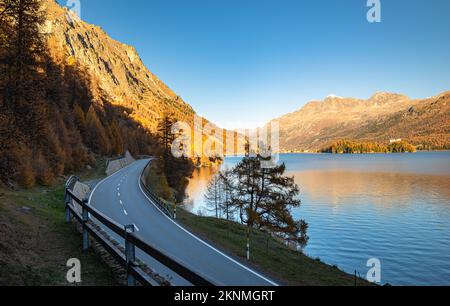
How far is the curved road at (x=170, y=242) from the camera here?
12016 millimetres

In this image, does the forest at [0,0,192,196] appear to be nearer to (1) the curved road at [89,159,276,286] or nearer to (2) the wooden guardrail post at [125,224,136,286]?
(1) the curved road at [89,159,276,286]

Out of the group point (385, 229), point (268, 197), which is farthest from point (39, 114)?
point (385, 229)

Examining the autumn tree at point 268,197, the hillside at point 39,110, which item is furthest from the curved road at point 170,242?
the autumn tree at point 268,197

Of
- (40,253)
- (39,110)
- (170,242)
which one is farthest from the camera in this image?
(39,110)

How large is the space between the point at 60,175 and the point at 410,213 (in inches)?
1679

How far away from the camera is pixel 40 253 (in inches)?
359

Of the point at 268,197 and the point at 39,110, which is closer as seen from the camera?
the point at 39,110

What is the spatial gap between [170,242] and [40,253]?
26.0 feet

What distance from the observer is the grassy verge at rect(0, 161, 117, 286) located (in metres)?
6.80

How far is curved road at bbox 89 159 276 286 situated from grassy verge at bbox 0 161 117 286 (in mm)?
1531

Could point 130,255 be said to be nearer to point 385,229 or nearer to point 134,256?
point 134,256

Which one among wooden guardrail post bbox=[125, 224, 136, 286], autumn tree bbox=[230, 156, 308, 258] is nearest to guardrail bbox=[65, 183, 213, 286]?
wooden guardrail post bbox=[125, 224, 136, 286]
